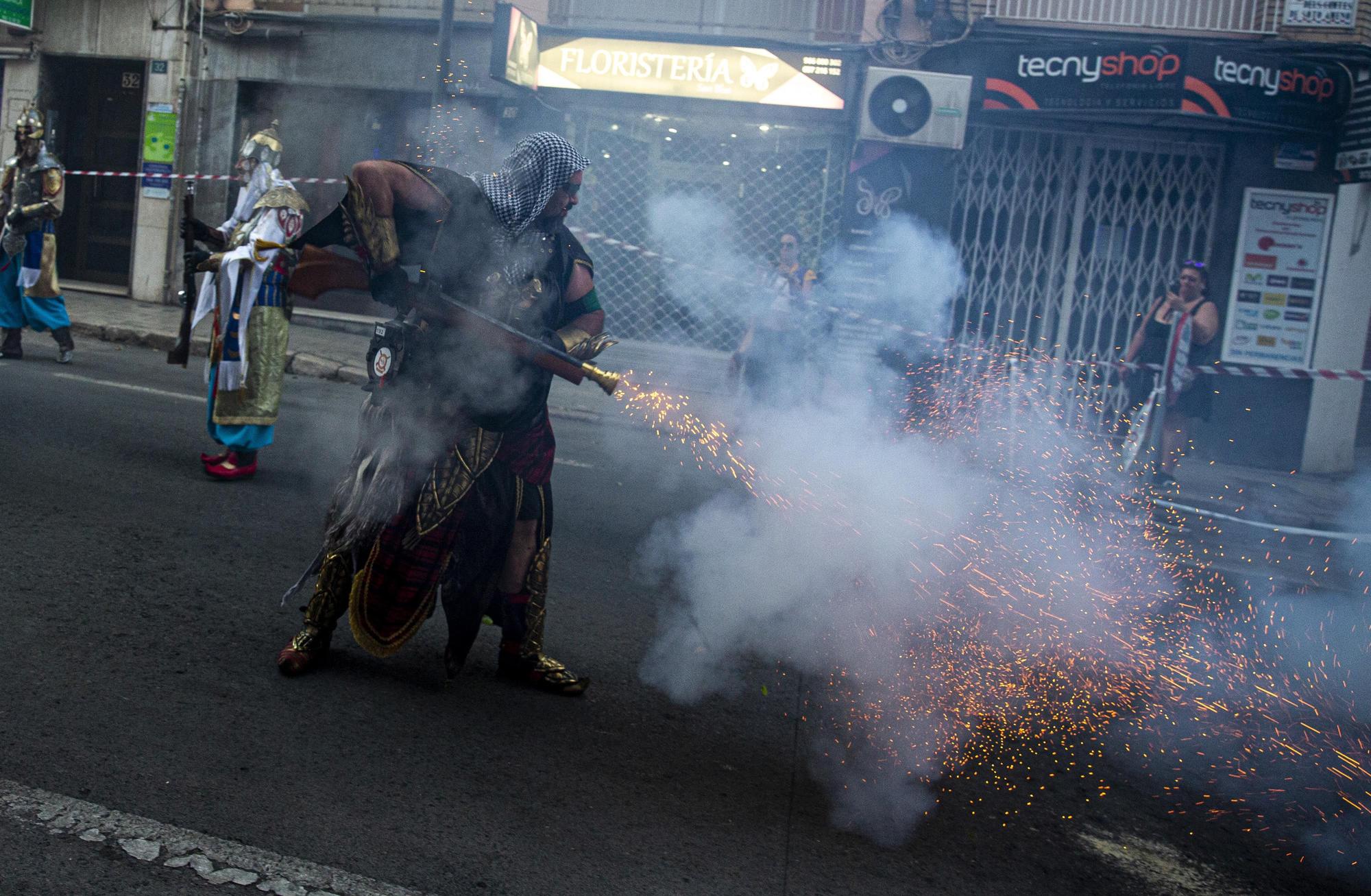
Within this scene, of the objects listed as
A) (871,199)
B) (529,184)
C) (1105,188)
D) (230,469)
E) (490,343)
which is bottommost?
(230,469)

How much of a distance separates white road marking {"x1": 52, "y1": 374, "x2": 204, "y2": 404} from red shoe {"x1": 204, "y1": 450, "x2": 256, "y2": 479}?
2.33 metres

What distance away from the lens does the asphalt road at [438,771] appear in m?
2.72

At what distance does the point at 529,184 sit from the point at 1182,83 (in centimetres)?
944

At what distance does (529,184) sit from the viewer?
140 inches

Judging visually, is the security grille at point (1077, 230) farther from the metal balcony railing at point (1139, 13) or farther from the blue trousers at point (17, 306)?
the blue trousers at point (17, 306)

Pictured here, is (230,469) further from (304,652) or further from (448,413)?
(448,413)

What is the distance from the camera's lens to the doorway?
14.9m

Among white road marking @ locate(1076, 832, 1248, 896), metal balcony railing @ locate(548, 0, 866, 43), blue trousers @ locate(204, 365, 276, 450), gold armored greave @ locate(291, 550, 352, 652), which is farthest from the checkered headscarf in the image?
metal balcony railing @ locate(548, 0, 866, 43)

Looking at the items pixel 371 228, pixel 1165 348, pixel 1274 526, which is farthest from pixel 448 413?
pixel 1165 348

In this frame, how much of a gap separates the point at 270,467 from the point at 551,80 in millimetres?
7403

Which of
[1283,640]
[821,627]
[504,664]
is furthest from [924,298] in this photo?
[504,664]

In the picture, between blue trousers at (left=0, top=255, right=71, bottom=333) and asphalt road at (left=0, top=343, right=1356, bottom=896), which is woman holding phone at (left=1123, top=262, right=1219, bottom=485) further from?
blue trousers at (left=0, top=255, right=71, bottom=333)

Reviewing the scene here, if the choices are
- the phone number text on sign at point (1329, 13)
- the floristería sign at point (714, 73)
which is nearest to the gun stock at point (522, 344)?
the floristería sign at point (714, 73)

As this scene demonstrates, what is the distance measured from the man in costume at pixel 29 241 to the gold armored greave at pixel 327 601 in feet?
21.5
